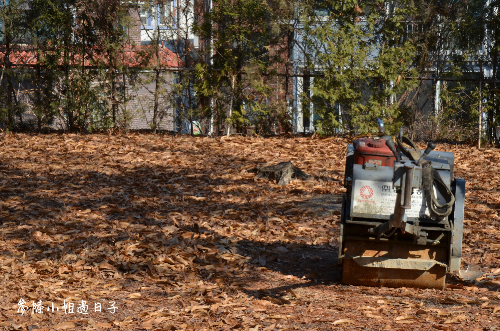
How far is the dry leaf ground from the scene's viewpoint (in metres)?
4.80

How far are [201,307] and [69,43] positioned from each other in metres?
A: 10.2

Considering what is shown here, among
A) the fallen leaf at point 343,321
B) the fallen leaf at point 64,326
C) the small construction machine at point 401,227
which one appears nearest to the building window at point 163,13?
the small construction machine at point 401,227

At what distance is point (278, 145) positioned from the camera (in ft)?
42.0

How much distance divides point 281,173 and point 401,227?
500 centimetres

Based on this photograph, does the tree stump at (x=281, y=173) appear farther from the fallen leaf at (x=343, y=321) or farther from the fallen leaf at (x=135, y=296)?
the fallen leaf at (x=343, y=321)

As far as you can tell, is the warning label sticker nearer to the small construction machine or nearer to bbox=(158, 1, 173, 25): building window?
the small construction machine

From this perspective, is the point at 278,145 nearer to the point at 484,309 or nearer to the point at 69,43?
the point at 69,43

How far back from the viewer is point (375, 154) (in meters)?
5.98

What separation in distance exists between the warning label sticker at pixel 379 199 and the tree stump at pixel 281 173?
4418 millimetres

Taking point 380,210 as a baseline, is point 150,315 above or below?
below

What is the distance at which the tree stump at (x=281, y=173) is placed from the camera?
32.1 feet

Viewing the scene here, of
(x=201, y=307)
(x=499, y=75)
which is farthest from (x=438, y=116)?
(x=201, y=307)

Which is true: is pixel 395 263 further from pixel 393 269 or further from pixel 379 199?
pixel 379 199

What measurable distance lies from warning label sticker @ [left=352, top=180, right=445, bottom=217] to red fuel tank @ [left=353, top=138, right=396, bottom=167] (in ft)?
2.35
